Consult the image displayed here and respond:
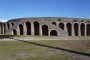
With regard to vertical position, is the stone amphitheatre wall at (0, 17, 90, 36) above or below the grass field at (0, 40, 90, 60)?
above

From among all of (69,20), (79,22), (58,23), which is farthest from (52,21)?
(79,22)

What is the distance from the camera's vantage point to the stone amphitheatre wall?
136 ft

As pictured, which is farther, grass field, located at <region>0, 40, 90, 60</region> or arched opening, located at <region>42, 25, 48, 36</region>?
arched opening, located at <region>42, 25, 48, 36</region>

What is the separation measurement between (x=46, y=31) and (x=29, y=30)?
4415 mm

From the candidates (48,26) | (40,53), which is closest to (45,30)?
(48,26)

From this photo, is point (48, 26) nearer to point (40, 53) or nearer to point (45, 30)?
point (45, 30)

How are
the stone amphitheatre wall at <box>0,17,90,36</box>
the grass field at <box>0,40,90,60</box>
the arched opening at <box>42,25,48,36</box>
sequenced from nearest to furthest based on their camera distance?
1. the grass field at <box>0,40,90,60</box>
2. the stone amphitheatre wall at <box>0,17,90,36</box>
3. the arched opening at <box>42,25,48,36</box>

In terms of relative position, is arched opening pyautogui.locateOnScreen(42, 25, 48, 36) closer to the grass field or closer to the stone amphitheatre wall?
the stone amphitheatre wall

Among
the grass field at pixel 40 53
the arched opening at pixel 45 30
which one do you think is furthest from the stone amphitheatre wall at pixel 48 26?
the grass field at pixel 40 53

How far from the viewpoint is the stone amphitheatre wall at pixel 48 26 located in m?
41.3

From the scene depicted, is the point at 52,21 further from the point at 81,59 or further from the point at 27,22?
the point at 81,59

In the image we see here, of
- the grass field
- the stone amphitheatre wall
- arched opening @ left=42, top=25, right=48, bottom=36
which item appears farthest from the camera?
arched opening @ left=42, top=25, right=48, bottom=36

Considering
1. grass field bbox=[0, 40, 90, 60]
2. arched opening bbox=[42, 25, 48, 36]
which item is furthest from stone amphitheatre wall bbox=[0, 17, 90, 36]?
grass field bbox=[0, 40, 90, 60]

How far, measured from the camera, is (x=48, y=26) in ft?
136
